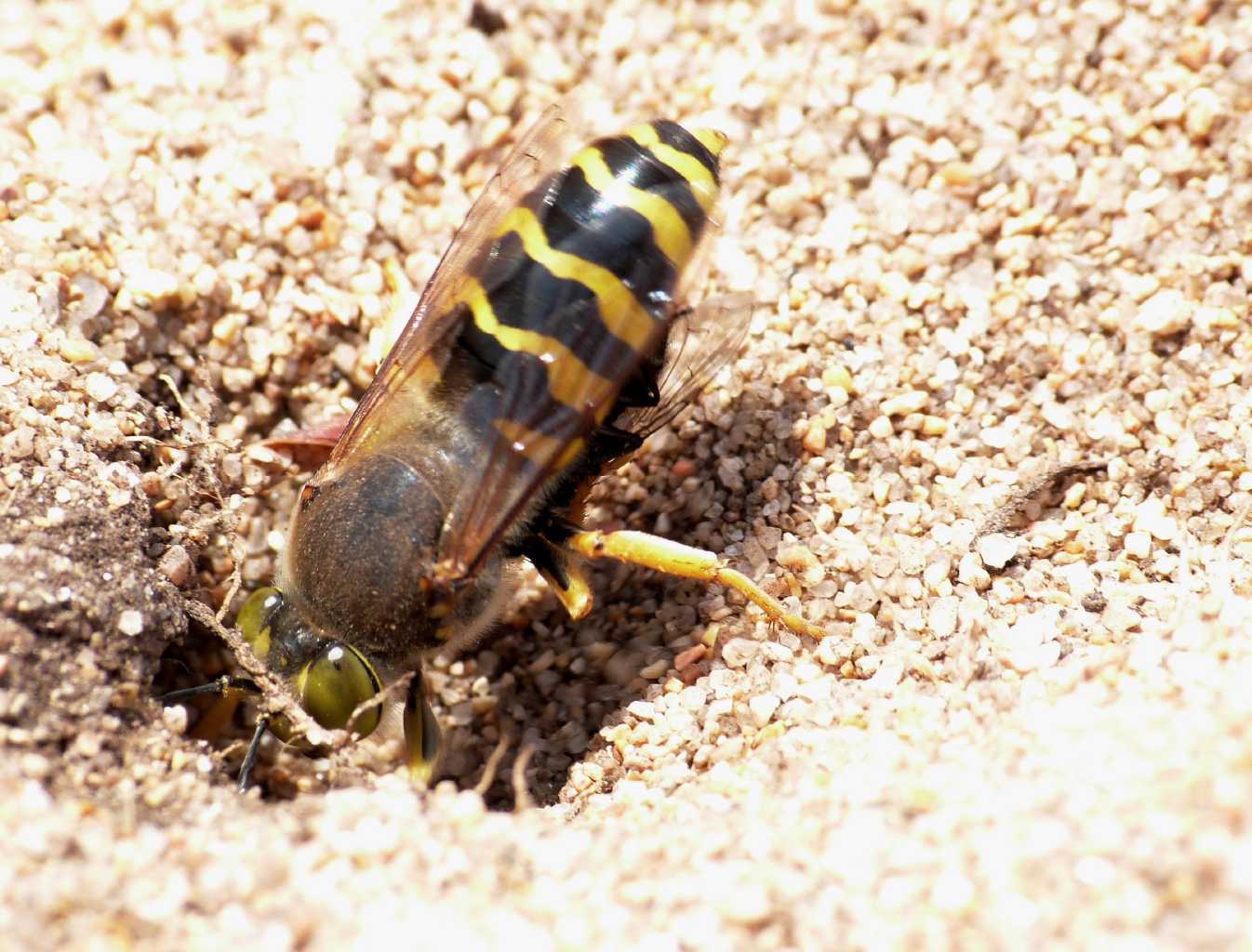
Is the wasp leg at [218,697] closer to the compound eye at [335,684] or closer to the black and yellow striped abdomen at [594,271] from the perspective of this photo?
the compound eye at [335,684]

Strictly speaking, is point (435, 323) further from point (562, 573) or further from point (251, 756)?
point (251, 756)

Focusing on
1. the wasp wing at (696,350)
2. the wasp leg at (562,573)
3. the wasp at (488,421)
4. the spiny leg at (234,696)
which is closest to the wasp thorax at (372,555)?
the wasp at (488,421)

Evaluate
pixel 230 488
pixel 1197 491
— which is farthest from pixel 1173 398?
pixel 230 488

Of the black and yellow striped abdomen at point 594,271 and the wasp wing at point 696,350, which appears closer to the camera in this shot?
the black and yellow striped abdomen at point 594,271

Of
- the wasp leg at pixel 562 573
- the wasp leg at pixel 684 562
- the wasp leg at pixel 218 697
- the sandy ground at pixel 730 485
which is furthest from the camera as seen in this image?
the wasp leg at pixel 562 573

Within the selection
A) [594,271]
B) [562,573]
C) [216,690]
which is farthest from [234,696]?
[594,271]

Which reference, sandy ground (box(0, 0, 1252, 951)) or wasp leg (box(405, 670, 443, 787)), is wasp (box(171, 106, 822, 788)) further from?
sandy ground (box(0, 0, 1252, 951))

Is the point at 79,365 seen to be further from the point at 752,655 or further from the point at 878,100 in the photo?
the point at 878,100
